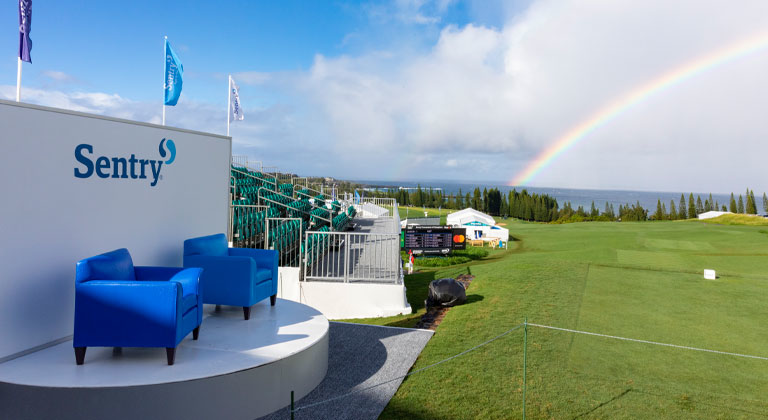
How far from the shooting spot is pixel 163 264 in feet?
17.5

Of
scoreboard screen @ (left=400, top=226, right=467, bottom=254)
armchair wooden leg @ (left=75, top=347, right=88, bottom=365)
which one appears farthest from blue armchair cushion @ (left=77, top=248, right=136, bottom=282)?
scoreboard screen @ (left=400, top=226, right=467, bottom=254)

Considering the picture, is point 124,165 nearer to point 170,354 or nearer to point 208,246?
point 208,246

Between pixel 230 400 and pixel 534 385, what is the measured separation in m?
2.97

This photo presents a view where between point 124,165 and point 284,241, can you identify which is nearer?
point 124,165

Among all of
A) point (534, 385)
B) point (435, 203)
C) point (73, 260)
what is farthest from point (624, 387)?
point (435, 203)

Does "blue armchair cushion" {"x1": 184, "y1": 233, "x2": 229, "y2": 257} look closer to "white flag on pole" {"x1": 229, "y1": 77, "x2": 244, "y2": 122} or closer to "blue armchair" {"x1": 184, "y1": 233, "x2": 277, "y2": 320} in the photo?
"blue armchair" {"x1": 184, "y1": 233, "x2": 277, "y2": 320}

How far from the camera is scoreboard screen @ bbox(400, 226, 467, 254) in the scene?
19.3 meters

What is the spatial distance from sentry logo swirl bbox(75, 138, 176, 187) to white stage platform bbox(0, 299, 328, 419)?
1676 mm

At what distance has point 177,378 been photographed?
3.46 m

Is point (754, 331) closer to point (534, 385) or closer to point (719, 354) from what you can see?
point (719, 354)

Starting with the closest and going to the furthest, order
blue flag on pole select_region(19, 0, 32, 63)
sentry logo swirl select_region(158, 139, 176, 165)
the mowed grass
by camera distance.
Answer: the mowed grass < blue flag on pole select_region(19, 0, 32, 63) < sentry logo swirl select_region(158, 139, 176, 165)

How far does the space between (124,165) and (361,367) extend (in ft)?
11.0

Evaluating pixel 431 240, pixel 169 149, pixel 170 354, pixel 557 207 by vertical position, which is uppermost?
pixel 557 207

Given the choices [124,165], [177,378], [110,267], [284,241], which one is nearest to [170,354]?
[177,378]
